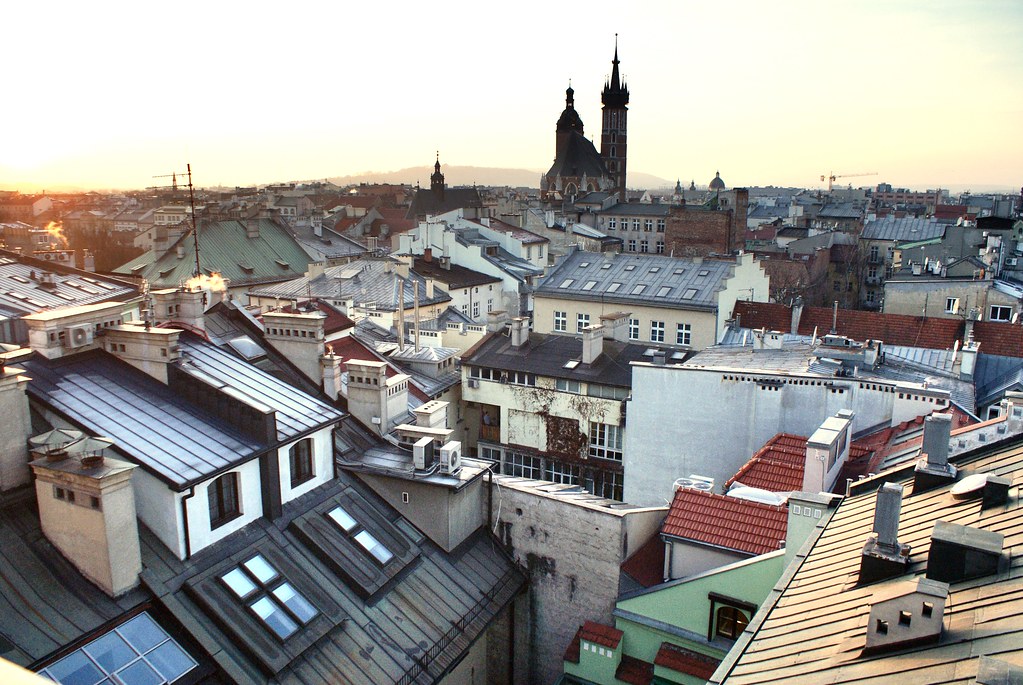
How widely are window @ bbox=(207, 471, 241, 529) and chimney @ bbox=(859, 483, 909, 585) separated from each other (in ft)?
38.3

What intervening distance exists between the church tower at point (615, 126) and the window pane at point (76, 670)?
15621 cm

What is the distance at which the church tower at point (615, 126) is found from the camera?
162m

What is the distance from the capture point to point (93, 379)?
1658 cm

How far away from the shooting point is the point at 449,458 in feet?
63.3

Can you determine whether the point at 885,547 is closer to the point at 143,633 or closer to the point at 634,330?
the point at 143,633

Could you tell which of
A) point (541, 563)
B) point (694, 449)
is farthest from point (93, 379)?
point (694, 449)

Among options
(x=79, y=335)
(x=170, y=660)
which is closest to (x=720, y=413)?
(x=170, y=660)

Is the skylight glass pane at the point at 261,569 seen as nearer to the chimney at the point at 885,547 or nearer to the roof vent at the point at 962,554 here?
the chimney at the point at 885,547

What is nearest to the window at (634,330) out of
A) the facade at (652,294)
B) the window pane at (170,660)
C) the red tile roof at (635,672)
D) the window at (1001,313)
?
the facade at (652,294)

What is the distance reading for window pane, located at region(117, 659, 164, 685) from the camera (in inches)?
493

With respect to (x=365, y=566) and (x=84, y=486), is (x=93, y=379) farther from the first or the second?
(x=365, y=566)

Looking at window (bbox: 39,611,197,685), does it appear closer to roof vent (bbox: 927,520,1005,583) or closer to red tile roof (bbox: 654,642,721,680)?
red tile roof (bbox: 654,642,721,680)

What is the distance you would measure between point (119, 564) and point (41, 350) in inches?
219

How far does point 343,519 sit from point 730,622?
882cm
